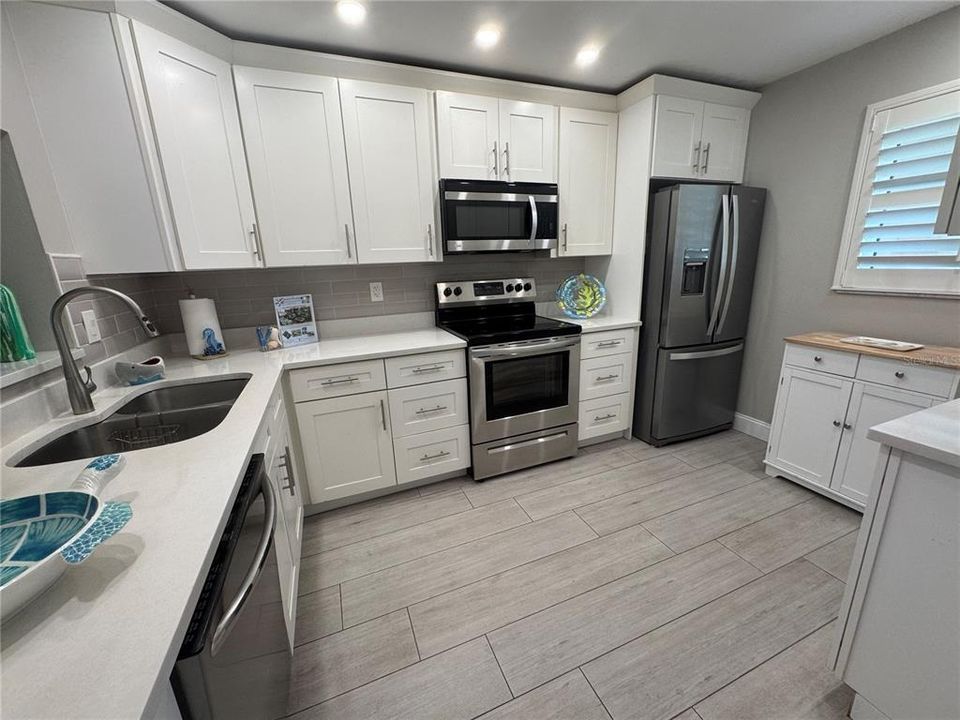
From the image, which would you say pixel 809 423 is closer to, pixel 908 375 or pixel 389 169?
pixel 908 375

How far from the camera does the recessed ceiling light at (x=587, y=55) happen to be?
201cm

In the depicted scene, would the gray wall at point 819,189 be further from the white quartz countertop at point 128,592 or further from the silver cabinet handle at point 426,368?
the white quartz countertop at point 128,592

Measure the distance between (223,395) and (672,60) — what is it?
2940 millimetres

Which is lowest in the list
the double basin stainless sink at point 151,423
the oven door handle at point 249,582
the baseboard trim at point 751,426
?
the baseboard trim at point 751,426

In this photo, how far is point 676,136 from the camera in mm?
2416

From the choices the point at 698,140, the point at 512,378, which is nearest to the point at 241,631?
the point at 512,378

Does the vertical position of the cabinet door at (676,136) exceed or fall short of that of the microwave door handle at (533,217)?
it exceeds it

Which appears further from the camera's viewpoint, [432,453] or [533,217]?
[533,217]

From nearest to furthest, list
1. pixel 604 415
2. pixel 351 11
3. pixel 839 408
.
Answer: pixel 351 11, pixel 839 408, pixel 604 415

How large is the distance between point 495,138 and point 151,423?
7.29 feet

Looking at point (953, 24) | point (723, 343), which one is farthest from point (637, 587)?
point (953, 24)

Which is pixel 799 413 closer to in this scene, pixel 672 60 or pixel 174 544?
pixel 672 60

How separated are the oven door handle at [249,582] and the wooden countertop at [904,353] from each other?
8.50ft

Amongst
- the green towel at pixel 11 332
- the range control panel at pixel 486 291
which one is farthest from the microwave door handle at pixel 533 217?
the green towel at pixel 11 332
